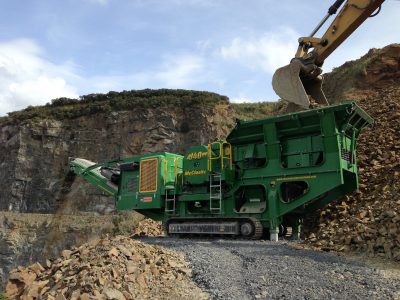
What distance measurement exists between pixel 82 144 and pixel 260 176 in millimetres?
25845

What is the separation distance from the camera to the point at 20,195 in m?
33.3

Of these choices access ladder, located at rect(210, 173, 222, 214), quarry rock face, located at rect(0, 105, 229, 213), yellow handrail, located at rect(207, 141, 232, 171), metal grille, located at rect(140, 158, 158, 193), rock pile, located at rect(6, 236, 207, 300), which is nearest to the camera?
rock pile, located at rect(6, 236, 207, 300)

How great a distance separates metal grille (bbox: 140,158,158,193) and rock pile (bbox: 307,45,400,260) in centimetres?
478

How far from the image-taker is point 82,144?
34.0 meters

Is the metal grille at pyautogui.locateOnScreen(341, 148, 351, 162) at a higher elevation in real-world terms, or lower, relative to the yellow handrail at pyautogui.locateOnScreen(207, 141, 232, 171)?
lower

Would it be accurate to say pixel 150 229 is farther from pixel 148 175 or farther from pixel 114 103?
pixel 114 103

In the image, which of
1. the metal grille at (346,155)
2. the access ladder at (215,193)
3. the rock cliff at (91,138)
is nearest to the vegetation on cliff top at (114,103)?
the rock cliff at (91,138)

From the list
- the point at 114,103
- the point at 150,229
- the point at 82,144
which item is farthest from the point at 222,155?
the point at 114,103

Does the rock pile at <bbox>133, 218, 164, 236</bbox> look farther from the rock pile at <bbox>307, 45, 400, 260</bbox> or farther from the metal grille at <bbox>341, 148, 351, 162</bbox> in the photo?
the metal grille at <bbox>341, 148, 351, 162</bbox>

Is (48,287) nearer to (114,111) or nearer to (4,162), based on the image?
(114,111)

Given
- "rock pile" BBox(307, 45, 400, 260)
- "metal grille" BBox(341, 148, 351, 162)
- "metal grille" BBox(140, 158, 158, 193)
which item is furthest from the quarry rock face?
"metal grille" BBox(341, 148, 351, 162)

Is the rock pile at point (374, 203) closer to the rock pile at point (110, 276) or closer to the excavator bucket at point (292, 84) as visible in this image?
the excavator bucket at point (292, 84)

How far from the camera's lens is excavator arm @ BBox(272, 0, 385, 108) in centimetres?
1048

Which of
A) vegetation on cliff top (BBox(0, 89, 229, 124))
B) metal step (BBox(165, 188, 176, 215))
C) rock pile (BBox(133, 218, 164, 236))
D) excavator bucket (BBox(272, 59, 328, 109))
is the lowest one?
rock pile (BBox(133, 218, 164, 236))
